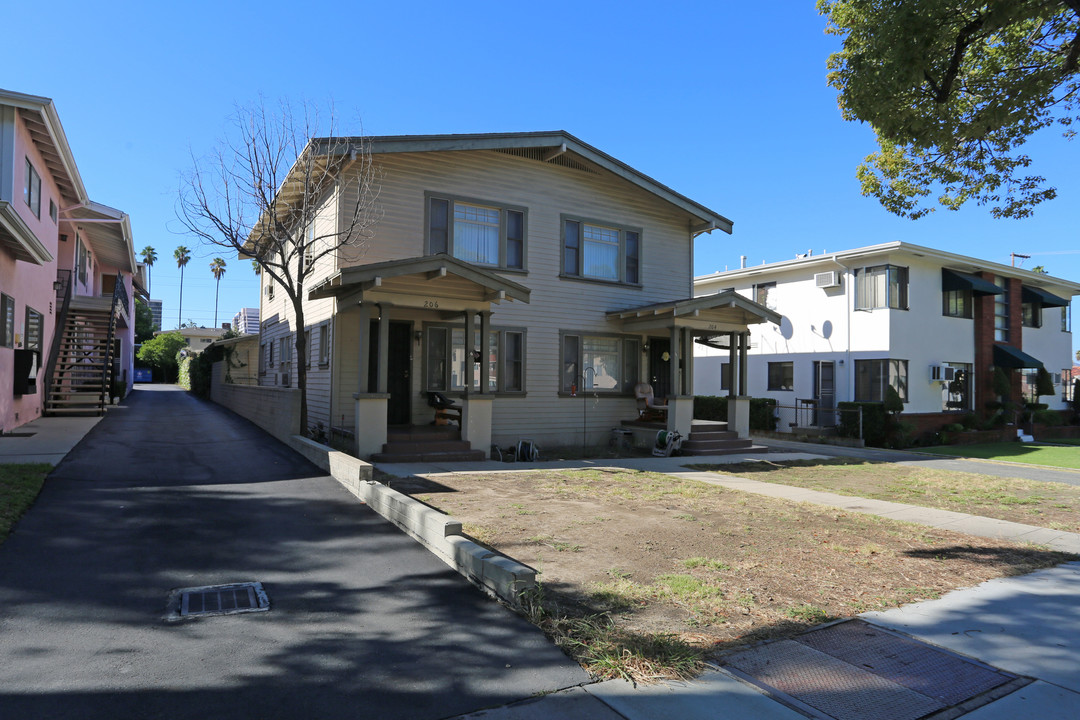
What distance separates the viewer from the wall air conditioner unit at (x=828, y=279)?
2214 centimetres

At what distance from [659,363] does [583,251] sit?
3836 millimetres

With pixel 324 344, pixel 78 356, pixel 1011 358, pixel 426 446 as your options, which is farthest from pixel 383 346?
pixel 1011 358

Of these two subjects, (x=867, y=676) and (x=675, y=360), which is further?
(x=675, y=360)

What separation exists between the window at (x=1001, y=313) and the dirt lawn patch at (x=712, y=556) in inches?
840

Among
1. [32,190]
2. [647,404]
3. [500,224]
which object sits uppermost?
[32,190]

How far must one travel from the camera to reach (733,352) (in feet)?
54.7

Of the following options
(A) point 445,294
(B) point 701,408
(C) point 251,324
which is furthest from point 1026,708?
(C) point 251,324

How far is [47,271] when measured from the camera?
1708 cm

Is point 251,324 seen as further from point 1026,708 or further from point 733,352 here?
point 1026,708

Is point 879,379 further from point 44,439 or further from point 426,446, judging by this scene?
point 44,439

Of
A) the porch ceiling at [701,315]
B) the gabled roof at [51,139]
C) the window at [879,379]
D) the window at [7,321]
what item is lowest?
the window at [879,379]

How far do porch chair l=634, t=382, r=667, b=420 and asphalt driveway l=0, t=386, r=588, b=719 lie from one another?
971cm

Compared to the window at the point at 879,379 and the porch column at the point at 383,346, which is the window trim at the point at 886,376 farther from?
the porch column at the point at 383,346

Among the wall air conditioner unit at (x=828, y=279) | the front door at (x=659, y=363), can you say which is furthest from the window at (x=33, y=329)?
the wall air conditioner unit at (x=828, y=279)
